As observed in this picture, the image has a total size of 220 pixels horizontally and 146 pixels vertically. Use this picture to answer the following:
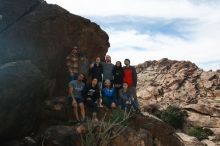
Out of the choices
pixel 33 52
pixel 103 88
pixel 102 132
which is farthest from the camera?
pixel 33 52

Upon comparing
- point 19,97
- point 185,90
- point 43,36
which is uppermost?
point 43,36

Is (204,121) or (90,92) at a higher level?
(90,92)

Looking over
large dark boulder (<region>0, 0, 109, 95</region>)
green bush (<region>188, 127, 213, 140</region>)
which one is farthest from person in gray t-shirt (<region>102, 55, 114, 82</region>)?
green bush (<region>188, 127, 213, 140</region>)

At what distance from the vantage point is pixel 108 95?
69.2 feet

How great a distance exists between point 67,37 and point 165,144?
25.3ft

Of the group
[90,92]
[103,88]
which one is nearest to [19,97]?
[90,92]

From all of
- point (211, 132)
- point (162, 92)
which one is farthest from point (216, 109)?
point (162, 92)

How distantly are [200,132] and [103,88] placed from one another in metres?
32.6

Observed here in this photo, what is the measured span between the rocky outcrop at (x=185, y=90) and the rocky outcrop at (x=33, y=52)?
3208 cm

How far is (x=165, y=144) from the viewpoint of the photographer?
77.7 feet

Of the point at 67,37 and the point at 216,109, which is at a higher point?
the point at 67,37

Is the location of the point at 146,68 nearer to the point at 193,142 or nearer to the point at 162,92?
the point at 162,92

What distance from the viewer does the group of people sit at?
1966 centimetres

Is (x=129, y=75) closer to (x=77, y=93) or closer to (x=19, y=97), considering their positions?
(x=77, y=93)
